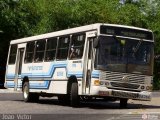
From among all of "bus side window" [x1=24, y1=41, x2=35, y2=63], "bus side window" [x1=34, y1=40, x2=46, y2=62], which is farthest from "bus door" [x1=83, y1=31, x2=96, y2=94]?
"bus side window" [x1=24, y1=41, x2=35, y2=63]

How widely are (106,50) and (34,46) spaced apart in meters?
6.54

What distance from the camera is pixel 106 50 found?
20734 mm

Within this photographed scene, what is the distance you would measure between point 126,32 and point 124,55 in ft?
3.13

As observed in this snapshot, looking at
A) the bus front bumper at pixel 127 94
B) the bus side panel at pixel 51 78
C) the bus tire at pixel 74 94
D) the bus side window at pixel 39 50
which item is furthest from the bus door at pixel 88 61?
the bus side window at pixel 39 50

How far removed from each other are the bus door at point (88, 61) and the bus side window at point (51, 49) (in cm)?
307

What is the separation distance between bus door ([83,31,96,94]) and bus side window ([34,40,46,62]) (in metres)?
4.48

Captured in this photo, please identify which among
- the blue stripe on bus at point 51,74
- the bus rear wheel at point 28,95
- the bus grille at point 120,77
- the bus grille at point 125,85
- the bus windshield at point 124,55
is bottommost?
the bus rear wheel at point 28,95

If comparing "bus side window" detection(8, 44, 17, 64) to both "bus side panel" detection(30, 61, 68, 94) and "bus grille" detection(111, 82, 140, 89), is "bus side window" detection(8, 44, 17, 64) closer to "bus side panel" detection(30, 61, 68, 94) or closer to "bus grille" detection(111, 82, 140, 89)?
"bus side panel" detection(30, 61, 68, 94)

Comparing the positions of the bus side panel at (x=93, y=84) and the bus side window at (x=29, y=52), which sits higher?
the bus side window at (x=29, y=52)

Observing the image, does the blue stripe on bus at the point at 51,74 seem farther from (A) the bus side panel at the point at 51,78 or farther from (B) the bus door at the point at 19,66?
(B) the bus door at the point at 19,66

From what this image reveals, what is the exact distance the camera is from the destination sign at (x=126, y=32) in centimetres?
2093

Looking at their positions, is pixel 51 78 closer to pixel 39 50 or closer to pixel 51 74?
pixel 51 74

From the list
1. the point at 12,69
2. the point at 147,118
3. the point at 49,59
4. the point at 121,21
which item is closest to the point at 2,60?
the point at 121,21

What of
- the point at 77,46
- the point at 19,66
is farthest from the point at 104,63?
the point at 19,66
